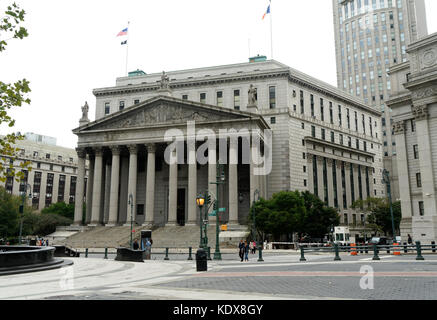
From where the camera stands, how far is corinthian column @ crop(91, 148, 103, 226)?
61.1m

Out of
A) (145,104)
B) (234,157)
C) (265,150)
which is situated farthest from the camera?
(265,150)

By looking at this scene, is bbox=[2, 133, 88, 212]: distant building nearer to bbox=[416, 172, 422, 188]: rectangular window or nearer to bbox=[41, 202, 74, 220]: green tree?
bbox=[41, 202, 74, 220]: green tree

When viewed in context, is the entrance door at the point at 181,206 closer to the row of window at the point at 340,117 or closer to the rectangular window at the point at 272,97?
the rectangular window at the point at 272,97

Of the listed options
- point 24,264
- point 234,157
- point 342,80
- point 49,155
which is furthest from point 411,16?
point 24,264

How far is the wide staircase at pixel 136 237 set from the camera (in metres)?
49.3

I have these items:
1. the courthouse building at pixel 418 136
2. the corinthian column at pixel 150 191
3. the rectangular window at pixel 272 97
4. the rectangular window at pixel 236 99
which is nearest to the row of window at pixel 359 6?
the rectangular window at pixel 272 97

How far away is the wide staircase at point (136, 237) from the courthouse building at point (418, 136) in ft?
72.2

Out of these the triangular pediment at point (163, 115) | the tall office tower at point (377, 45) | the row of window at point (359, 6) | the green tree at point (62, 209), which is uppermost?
the row of window at point (359, 6)

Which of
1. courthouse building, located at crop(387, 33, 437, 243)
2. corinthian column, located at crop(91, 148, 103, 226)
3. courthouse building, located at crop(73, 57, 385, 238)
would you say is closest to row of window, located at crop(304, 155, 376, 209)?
courthouse building, located at crop(73, 57, 385, 238)

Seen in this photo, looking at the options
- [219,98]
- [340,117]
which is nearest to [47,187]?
[219,98]

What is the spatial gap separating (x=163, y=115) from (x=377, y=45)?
8192cm

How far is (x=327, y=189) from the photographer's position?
7681cm
